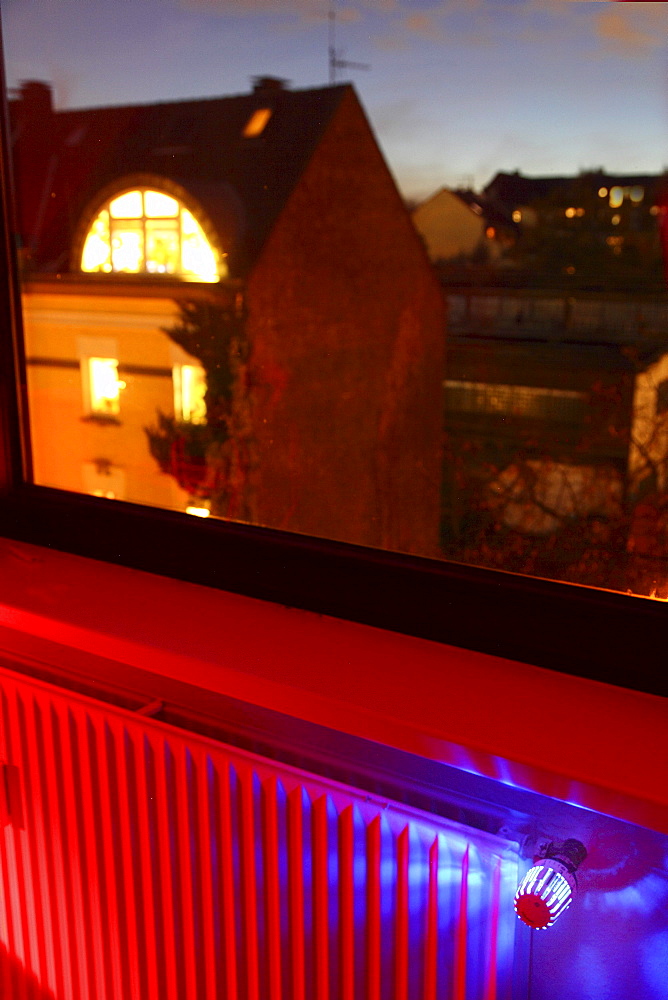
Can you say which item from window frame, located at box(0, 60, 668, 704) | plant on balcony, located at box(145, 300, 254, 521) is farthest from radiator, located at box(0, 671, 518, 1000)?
plant on balcony, located at box(145, 300, 254, 521)

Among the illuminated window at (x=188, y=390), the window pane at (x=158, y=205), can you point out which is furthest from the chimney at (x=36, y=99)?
the illuminated window at (x=188, y=390)

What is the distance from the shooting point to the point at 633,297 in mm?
2375

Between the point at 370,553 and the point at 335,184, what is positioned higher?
the point at 335,184

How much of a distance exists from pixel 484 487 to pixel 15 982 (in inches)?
83.6

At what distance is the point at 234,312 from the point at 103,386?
3.12 feet

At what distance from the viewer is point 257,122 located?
2537 millimetres

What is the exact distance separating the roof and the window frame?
18 cm

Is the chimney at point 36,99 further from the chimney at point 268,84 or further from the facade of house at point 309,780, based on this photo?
the chimney at point 268,84

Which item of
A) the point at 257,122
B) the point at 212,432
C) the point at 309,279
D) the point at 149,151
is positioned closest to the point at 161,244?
the point at 149,151

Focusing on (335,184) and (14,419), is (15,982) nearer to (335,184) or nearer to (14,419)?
(14,419)

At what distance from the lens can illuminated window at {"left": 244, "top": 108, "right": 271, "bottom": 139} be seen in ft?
8.19

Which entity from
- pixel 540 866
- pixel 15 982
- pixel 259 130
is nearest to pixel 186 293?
pixel 259 130

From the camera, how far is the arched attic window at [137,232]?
1862 mm

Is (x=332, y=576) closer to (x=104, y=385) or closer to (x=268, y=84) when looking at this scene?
(x=104, y=385)
